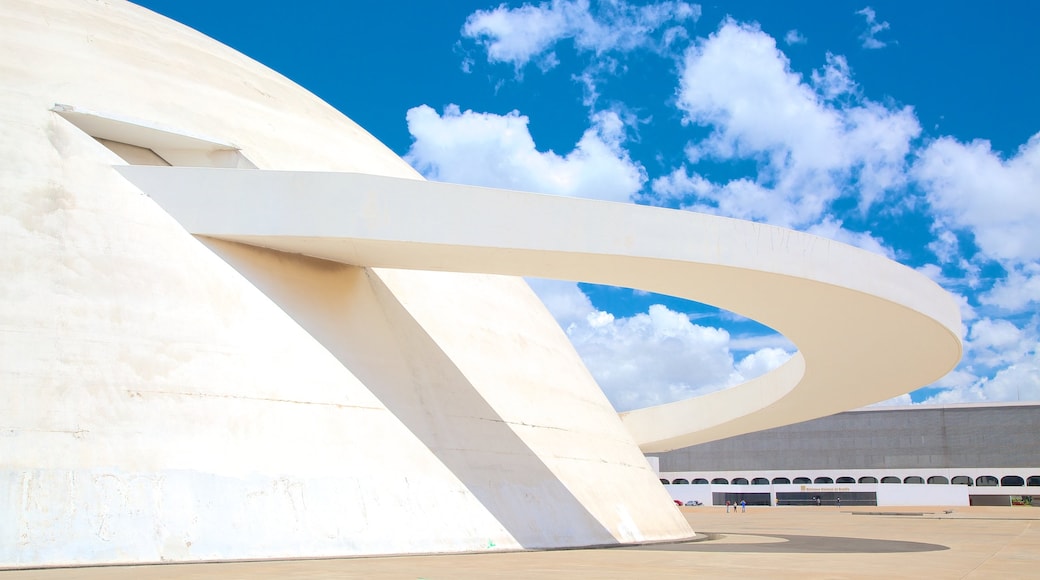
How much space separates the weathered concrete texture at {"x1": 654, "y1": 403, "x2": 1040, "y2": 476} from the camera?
227 ft

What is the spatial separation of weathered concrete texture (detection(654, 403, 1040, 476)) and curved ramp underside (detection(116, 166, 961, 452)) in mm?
63468

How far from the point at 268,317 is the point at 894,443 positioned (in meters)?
69.4

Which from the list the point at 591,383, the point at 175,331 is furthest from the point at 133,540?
the point at 591,383

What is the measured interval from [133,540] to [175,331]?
2645 millimetres

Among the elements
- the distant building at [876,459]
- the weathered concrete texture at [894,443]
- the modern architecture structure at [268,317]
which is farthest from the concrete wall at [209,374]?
the weathered concrete texture at [894,443]

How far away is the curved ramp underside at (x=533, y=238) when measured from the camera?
11820 millimetres

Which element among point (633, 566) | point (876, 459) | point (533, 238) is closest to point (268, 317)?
point (533, 238)

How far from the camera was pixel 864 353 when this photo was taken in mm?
16906

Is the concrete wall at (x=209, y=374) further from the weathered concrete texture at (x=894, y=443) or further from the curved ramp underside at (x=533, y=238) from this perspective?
the weathered concrete texture at (x=894, y=443)

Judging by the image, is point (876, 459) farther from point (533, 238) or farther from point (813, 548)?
point (533, 238)

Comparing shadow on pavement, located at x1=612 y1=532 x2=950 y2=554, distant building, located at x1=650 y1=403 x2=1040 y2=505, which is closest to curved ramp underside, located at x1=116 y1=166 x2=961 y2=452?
shadow on pavement, located at x1=612 y1=532 x2=950 y2=554

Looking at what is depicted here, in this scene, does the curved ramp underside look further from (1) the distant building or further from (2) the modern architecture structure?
(1) the distant building

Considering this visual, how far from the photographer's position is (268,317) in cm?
1235

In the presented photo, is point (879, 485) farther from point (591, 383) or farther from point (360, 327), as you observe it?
point (360, 327)
